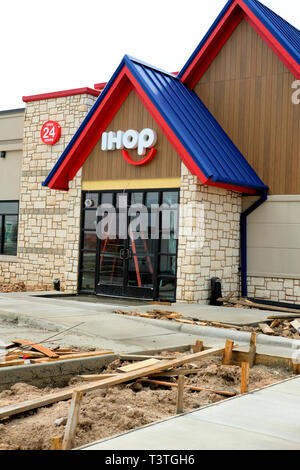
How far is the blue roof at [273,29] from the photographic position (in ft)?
55.0

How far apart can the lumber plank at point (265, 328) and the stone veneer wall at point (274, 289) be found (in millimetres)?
4864

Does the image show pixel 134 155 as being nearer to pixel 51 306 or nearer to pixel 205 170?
pixel 205 170

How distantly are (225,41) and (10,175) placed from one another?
1031 centimetres

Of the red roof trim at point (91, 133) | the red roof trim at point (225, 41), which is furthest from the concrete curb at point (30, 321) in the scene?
the red roof trim at point (225, 41)

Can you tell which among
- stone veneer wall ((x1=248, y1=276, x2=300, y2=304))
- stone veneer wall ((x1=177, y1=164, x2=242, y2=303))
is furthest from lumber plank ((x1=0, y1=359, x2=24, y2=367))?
stone veneer wall ((x1=248, y1=276, x2=300, y2=304))

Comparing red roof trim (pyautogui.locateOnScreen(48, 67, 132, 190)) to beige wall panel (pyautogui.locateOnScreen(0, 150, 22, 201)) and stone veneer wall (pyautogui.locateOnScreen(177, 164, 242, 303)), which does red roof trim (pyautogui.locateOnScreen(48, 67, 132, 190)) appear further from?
beige wall panel (pyautogui.locateOnScreen(0, 150, 22, 201))

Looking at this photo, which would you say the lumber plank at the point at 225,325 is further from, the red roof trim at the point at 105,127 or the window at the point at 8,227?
the window at the point at 8,227

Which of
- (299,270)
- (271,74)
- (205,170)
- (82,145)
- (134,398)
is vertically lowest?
(134,398)

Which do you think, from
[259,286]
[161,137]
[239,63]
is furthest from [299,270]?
[239,63]

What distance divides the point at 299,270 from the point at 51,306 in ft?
23.4

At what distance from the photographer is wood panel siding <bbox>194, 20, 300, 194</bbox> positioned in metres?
17.1

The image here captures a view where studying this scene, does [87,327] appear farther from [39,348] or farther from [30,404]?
[30,404]

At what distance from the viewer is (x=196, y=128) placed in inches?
660

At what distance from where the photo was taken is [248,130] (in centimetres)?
1777
